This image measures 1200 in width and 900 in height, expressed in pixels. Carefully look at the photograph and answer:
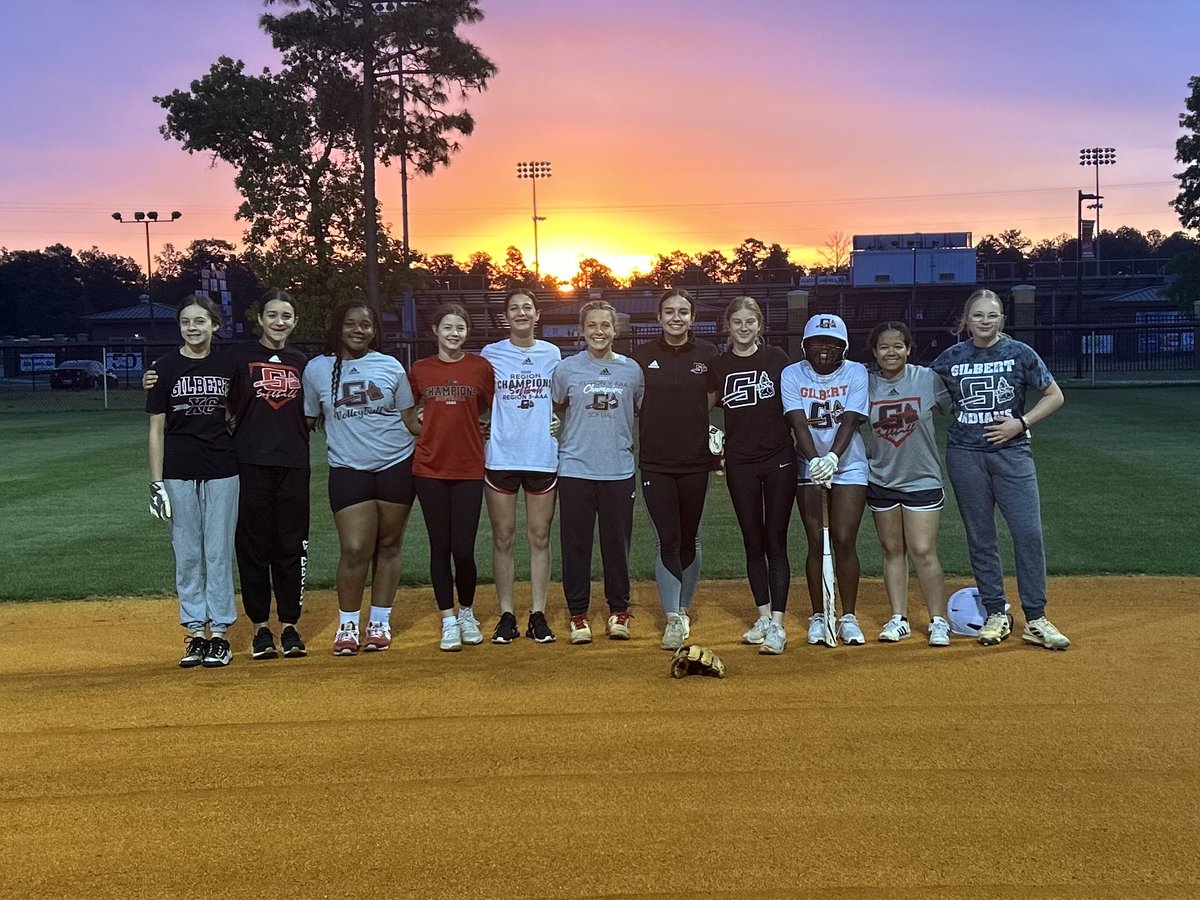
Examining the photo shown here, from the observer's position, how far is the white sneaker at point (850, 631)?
5.70m

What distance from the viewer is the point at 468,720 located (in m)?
4.53

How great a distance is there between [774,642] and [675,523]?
33.5 inches

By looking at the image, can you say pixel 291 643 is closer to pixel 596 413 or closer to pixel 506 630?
pixel 506 630

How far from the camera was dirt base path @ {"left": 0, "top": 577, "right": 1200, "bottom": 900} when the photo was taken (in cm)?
315

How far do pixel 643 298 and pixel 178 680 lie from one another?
52295 mm

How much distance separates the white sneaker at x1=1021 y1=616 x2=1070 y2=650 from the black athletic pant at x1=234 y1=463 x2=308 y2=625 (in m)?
4.08

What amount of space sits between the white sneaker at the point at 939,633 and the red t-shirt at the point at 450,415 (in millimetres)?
2679

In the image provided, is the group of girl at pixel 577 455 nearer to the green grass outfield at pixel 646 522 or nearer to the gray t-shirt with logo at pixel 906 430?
the gray t-shirt with logo at pixel 906 430

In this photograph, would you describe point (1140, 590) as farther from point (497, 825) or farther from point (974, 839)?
point (497, 825)

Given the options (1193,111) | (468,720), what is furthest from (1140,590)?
(1193,111)

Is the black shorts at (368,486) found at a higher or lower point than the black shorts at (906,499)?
higher

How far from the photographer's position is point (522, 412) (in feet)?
19.1

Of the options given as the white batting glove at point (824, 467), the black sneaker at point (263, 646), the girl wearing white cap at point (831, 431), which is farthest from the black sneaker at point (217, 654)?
the white batting glove at point (824, 467)

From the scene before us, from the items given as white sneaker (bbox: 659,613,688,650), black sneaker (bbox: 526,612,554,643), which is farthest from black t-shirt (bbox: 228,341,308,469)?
white sneaker (bbox: 659,613,688,650)
